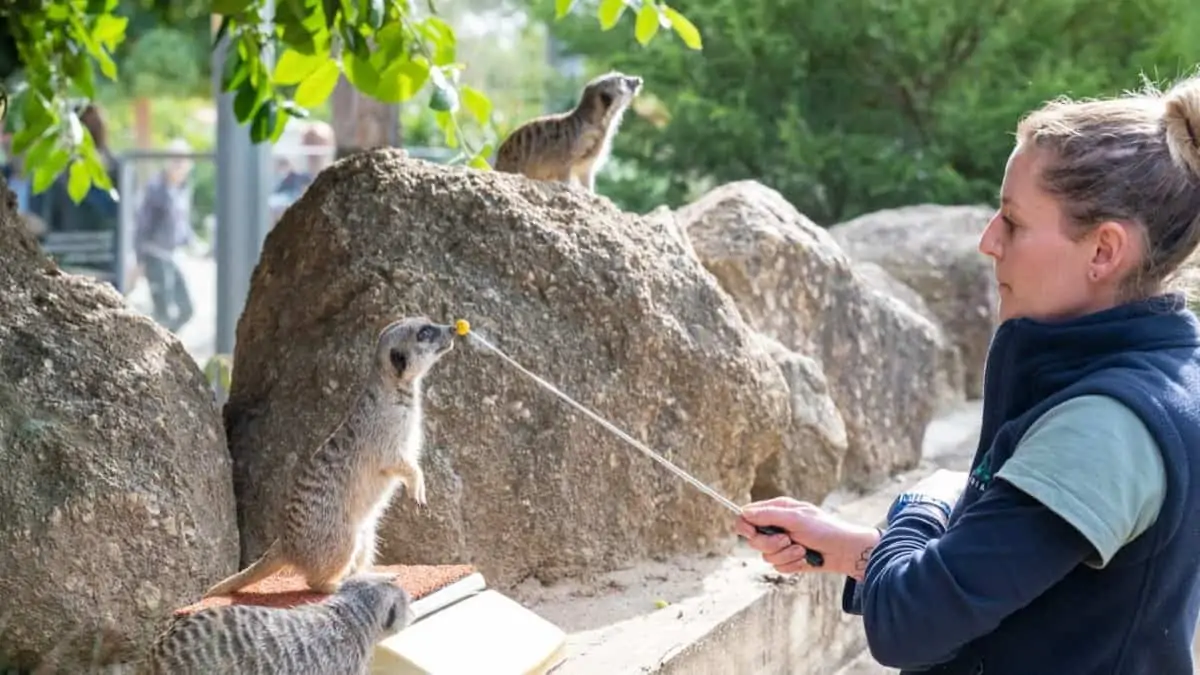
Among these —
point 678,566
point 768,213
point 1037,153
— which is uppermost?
point 1037,153

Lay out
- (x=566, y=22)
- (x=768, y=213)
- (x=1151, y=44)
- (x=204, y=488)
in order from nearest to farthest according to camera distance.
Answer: (x=204, y=488) < (x=768, y=213) < (x=1151, y=44) < (x=566, y=22)

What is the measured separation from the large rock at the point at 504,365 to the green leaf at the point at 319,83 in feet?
0.66

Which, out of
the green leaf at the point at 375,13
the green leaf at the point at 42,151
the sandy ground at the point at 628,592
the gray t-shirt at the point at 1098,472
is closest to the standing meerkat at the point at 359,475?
the sandy ground at the point at 628,592

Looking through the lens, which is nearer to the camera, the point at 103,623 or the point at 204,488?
the point at 103,623

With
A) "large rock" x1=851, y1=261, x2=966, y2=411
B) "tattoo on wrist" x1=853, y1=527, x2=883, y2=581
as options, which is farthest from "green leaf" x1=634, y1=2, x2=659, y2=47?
"large rock" x1=851, y1=261, x2=966, y2=411

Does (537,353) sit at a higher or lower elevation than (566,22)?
lower

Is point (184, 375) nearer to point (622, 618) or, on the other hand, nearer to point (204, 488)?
point (204, 488)

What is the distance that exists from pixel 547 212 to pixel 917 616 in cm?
246

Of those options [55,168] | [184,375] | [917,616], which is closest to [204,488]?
[184,375]

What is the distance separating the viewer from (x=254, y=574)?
9.61 ft

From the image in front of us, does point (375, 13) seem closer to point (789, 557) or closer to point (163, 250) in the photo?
point (789, 557)

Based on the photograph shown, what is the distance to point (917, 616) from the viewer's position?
1634 millimetres

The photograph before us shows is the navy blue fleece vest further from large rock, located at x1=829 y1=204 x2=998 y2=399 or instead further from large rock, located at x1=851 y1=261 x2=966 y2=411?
large rock, located at x1=829 y1=204 x2=998 y2=399

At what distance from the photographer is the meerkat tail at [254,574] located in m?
2.88
